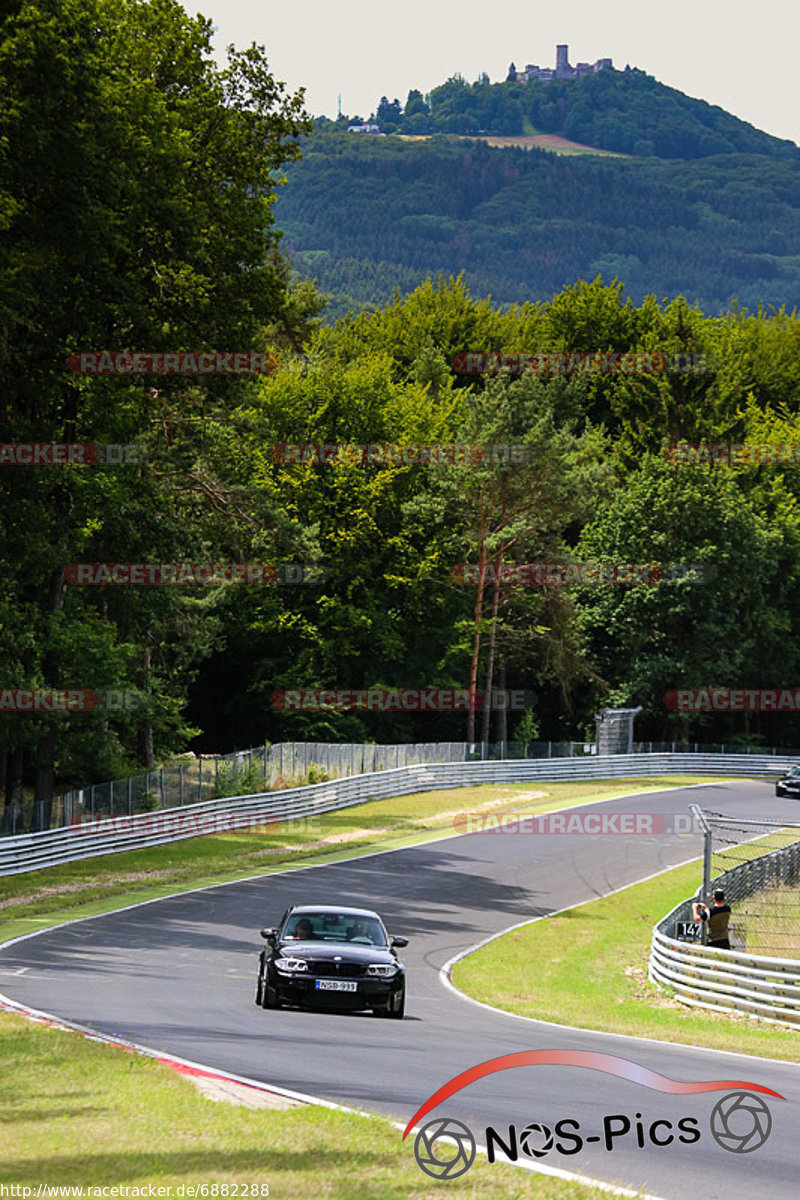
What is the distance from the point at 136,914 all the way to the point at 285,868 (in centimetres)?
895

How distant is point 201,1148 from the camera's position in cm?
903

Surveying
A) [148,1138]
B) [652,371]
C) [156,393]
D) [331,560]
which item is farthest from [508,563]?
[148,1138]

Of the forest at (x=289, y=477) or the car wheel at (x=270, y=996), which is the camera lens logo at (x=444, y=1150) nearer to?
the car wheel at (x=270, y=996)

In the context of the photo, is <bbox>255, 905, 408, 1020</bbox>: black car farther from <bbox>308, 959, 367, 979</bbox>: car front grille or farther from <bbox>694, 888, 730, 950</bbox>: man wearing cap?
<bbox>694, 888, 730, 950</bbox>: man wearing cap

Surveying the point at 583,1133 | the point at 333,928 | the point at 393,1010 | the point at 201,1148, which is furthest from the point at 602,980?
the point at 201,1148

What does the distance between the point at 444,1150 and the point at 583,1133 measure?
4.19 feet

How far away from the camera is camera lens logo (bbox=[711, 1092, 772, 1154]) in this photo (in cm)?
1009

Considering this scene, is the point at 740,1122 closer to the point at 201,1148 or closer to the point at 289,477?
the point at 201,1148

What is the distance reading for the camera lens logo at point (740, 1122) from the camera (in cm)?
1009

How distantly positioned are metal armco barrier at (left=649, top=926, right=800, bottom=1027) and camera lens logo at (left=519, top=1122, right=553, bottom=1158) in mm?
11379

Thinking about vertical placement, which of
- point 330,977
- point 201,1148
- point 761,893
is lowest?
point 761,893

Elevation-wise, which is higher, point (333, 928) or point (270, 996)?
point (333, 928)

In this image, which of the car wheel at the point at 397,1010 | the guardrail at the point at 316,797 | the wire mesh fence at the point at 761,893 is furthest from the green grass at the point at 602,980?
the guardrail at the point at 316,797

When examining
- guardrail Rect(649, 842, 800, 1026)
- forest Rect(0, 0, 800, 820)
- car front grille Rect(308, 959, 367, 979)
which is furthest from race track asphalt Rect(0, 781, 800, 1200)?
forest Rect(0, 0, 800, 820)
